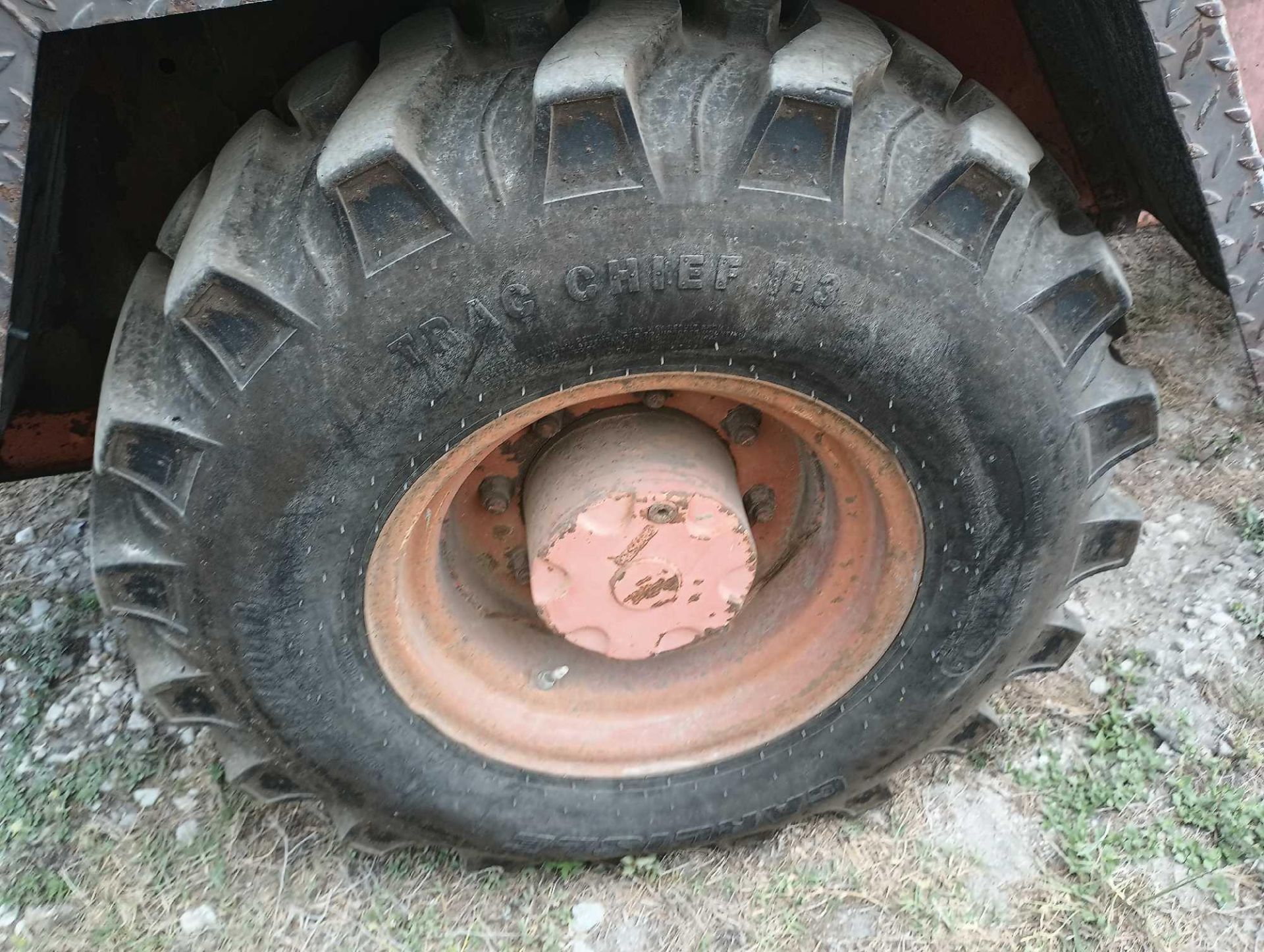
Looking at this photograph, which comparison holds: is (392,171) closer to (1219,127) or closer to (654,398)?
(654,398)

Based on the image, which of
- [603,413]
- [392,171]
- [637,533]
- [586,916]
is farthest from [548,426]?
[586,916]

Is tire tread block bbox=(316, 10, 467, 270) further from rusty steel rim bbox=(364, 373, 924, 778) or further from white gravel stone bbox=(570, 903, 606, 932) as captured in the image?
white gravel stone bbox=(570, 903, 606, 932)

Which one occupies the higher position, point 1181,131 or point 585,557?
point 1181,131

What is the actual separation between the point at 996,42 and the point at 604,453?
905 millimetres

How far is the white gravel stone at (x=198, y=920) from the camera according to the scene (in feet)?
6.01

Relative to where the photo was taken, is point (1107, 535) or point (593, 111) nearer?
point (593, 111)

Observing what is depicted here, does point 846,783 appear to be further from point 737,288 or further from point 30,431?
point 30,431

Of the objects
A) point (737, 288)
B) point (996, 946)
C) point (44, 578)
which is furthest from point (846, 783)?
point (44, 578)

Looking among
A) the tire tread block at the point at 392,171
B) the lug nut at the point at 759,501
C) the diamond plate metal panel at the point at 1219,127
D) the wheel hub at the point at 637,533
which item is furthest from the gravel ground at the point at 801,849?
the tire tread block at the point at 392,171

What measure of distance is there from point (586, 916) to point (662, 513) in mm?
805

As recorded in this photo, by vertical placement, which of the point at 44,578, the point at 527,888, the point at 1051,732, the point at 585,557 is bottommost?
the point at 1051,732

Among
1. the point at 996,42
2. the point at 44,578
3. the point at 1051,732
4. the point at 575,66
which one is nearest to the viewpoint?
the point at 575,66

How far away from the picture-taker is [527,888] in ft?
6.16

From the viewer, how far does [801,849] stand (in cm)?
193
